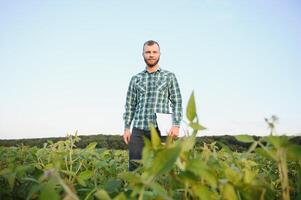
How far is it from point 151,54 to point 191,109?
447 cm

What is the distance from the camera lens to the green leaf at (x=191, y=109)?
3.22 feet

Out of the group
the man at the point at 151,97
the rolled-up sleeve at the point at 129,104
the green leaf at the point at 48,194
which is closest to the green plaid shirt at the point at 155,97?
the man at the point at 151,97

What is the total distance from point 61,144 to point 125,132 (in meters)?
3.63

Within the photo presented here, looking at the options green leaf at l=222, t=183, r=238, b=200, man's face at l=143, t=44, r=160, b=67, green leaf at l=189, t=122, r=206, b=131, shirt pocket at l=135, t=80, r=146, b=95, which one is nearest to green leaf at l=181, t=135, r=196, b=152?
green leaf at l=189, t=122, r=206, b=131

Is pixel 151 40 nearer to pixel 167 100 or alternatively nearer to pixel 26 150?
pixel 167 100

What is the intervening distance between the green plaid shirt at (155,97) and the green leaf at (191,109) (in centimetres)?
434

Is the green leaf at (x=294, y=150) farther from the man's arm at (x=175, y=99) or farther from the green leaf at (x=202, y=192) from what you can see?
the man's arm at (x=175, y=99)

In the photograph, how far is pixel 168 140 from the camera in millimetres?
934

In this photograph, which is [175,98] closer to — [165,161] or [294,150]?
[294,150]

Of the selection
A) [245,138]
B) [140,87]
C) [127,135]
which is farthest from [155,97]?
[245,138]

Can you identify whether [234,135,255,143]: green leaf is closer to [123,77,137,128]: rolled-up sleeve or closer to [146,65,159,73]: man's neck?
[146,65,159,73]: man's neck

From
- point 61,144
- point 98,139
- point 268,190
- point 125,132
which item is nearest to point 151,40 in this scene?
point 125,132

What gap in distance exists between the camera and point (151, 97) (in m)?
5.50

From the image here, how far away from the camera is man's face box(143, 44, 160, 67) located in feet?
17.6
